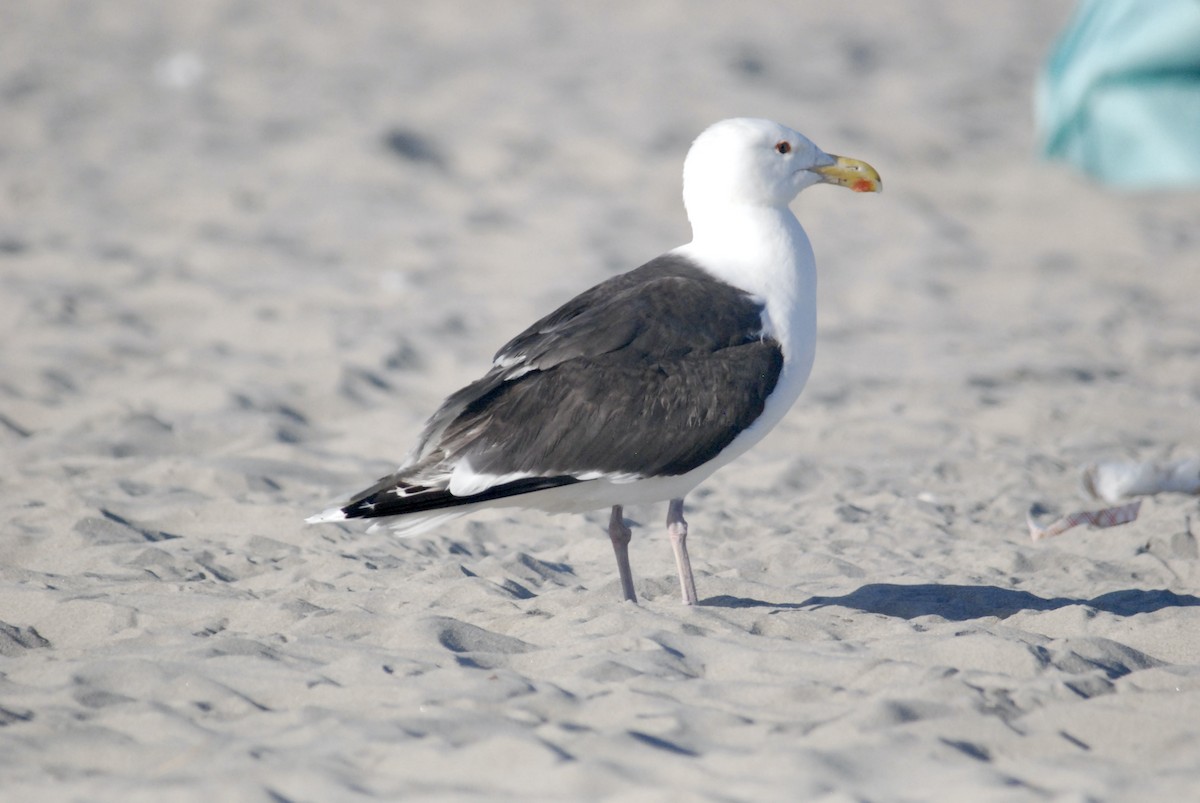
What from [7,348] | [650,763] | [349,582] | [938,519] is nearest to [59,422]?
[7,348]

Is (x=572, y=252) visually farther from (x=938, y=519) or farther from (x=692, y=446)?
(x=692, y=446)

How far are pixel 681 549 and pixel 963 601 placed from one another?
0.92m

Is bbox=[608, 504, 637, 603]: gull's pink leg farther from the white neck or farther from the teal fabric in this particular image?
the teal fabric

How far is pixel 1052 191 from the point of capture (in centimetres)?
1057

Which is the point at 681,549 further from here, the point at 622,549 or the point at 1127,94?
the point at 1127,94

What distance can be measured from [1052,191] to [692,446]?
7015 millimetres

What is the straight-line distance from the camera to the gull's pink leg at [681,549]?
4.54m

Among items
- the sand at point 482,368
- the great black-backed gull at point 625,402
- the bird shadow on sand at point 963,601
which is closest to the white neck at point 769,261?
the great black-backed gull at point 625,402

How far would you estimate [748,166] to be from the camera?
5.00m

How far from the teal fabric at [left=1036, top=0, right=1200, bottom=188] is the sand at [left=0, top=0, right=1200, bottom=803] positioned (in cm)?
31

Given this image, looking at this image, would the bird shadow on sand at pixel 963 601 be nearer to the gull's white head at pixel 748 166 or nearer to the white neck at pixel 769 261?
the white neck at pixel 769 261

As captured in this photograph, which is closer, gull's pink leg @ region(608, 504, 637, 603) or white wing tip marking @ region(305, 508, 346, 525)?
white wing tip marking @ region(305, 508, 346, 525)

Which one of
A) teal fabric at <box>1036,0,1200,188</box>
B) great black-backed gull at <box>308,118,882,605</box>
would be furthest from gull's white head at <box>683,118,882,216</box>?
teal fabric at <box>1036,0,1200,188</box>

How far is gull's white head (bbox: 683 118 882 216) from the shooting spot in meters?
5.00
